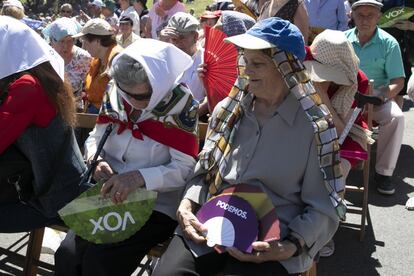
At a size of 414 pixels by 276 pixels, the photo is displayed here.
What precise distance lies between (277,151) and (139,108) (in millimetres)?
753

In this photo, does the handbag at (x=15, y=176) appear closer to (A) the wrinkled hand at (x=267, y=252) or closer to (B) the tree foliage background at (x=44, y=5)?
(A) the wrinkled hand at (x=267, y=252)

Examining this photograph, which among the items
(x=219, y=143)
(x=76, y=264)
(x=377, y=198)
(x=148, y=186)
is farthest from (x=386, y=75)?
(x=76, y=264)

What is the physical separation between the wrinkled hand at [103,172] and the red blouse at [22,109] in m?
0.37

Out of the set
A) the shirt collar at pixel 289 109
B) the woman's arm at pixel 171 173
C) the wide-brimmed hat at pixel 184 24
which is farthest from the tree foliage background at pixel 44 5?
the shirt collar at pixel 289 109

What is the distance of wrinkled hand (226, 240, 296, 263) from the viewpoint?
2021mm

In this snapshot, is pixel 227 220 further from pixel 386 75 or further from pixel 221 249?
pixel 386 75

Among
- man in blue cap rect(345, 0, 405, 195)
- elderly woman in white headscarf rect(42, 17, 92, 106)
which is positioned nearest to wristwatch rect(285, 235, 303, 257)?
man in blue cap rect(345, 0, 405, 195)

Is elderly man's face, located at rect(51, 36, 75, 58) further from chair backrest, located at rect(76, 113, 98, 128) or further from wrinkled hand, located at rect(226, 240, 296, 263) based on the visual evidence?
wrinkled hand, located at rect(226, 240, 296, 263)

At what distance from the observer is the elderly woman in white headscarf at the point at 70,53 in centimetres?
489

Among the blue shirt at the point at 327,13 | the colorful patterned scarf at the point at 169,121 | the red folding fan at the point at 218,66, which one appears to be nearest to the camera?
the colorful patterned scarf at the point at 169,121

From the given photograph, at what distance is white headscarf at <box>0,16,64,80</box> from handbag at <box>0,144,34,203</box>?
0.38 meters

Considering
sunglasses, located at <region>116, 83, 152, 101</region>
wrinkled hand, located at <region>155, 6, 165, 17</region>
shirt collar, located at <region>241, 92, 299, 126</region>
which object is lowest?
wrinkled hand, located at <region>155, 6, 165, 17</region>

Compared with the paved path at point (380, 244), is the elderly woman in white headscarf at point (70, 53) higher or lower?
higher

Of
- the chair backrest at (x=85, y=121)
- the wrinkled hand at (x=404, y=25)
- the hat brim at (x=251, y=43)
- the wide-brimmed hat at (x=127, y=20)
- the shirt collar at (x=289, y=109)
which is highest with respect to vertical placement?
the hat brim at (x=251, y=43)
